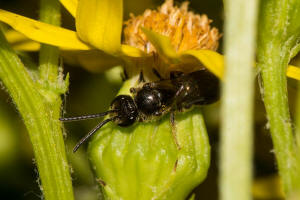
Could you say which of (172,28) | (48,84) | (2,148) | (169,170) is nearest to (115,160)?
(169,170)

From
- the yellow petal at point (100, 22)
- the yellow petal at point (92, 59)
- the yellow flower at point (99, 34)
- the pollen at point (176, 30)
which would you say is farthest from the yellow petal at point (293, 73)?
the yellow petal at point (92, 59)

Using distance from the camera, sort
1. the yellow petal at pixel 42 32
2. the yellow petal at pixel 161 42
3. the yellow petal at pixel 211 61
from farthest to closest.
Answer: the yellow petal at pixel 42 32 < the yellow petal at pixel 161 42 < the yellow petal at pixel 211 61

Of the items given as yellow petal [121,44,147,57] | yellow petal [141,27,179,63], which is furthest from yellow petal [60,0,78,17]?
yellow petal [141,27,179,63]

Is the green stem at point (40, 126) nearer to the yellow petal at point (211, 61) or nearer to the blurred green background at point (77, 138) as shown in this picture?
the yellow petal at point (211, 61)

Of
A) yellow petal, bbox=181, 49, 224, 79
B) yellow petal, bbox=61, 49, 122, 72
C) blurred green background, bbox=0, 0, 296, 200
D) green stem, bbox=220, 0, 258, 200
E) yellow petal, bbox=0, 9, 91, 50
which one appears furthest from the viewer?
blurred green background, bbox=0, 0, 296, 200

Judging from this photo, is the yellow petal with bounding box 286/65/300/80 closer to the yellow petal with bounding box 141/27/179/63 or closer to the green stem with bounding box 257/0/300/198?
the green stem with bounding box 257/0/300/198

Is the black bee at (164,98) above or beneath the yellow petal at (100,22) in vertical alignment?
beneath

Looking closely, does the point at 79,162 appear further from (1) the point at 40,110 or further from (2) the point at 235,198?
(2) the point at 235,198
